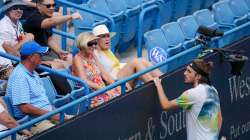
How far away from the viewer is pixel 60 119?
8109 millimetres

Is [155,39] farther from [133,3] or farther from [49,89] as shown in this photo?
[49,89]

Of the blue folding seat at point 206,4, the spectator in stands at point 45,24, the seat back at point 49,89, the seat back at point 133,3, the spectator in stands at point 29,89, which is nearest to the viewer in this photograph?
the spectator in stands at point 29,89

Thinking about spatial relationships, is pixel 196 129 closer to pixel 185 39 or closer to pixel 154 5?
pixel 185 39

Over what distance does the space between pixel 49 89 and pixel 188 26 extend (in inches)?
129

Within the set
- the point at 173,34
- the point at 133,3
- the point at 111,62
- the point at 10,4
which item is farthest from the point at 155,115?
the point at 133,3

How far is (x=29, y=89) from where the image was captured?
8.44 metres

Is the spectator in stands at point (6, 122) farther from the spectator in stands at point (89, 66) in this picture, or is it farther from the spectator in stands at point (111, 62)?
the spectator in stands at point (111, 62)

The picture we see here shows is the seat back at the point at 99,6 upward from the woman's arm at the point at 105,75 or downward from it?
upward

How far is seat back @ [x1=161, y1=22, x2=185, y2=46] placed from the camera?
37.0 feet

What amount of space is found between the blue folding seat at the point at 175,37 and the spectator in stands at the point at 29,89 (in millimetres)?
2952

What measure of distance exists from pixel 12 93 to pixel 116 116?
1063 millimetres

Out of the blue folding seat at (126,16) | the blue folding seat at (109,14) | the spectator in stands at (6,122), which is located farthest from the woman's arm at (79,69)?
the blue folding seat at (126,16)

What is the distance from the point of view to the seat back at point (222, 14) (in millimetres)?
12914

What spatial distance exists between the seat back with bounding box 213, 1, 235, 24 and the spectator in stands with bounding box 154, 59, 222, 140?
4.56 meters
